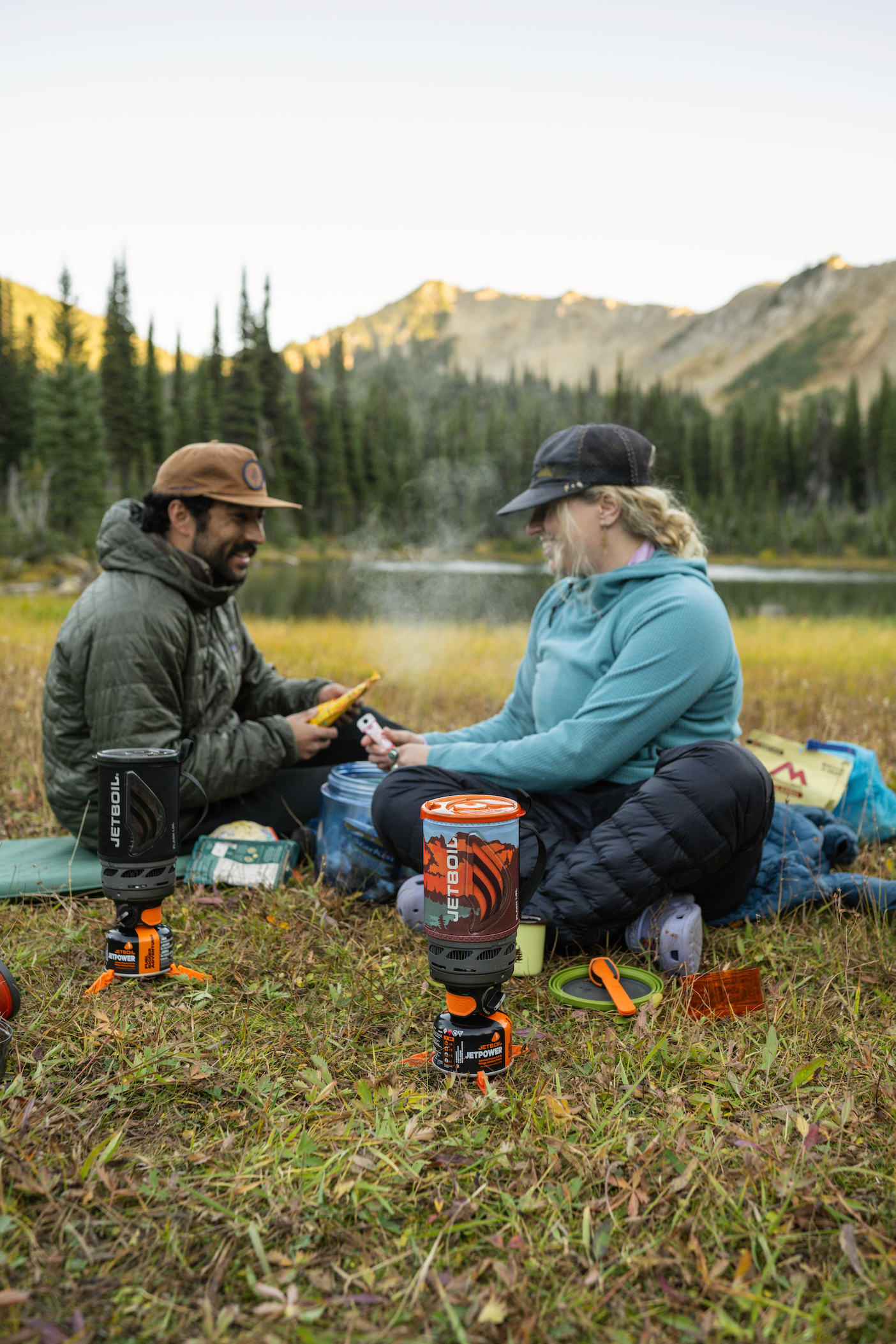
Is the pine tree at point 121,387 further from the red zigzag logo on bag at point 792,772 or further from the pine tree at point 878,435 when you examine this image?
the pine tree at point 878,435

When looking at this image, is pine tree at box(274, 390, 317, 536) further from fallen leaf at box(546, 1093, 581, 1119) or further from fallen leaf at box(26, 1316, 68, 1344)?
fallen leaf at box(26, 1316, 68, 1344)

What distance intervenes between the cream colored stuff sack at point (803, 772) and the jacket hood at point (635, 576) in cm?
125

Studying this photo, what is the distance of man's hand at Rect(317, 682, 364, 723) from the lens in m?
4.21

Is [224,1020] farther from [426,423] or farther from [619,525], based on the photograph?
[426,423]

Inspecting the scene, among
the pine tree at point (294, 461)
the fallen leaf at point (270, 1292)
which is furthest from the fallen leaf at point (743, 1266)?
the pine tree at point (294, 461)

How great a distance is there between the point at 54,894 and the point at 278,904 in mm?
806

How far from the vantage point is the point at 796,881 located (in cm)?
321

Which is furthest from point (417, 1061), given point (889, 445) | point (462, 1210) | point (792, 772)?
point (889, 445)

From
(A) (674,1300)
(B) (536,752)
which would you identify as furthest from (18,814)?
(A) (674,1300)

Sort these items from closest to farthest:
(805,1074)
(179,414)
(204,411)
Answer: (805,1074) < (204,411) < (179,414)

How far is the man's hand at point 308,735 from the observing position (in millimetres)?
3840

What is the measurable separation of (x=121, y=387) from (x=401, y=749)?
4440cm

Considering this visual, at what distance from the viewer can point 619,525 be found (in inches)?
125

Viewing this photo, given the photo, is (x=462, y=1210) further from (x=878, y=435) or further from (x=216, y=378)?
(x=878, y=435)
